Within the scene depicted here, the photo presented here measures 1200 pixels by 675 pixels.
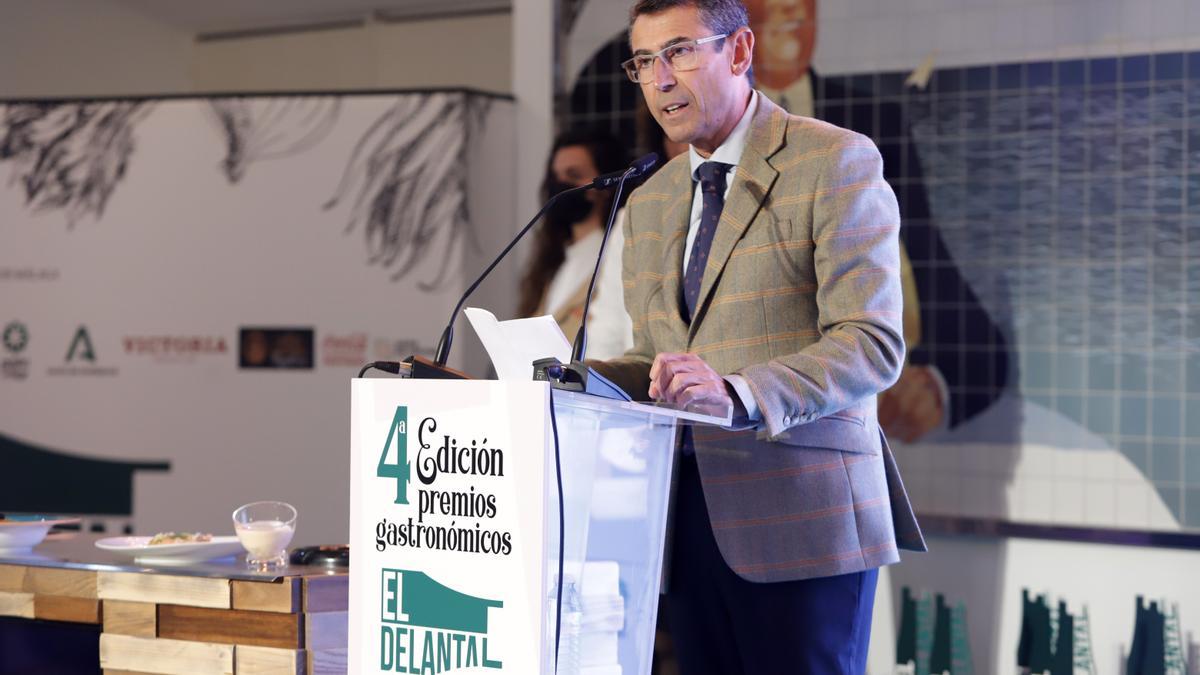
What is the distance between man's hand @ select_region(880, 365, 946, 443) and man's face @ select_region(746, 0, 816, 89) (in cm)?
98

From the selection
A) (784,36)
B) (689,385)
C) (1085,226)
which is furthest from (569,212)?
(689,385)

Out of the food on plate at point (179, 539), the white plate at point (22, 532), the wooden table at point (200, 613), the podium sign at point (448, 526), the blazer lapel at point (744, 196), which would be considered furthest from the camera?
the white plate at point (22, 532)

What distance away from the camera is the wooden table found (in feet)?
7.47

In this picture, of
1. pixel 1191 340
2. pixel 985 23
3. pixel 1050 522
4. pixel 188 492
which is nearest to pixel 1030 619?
pixel 1050 522

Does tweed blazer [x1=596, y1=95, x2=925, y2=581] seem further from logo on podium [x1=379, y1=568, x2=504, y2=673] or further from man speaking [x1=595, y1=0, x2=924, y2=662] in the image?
logo on podium [x1=379, y1=568, x2=504, y2=673]

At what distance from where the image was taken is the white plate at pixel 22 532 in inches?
106

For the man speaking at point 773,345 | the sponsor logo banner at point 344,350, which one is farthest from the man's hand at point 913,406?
the man speaking at point 773,345

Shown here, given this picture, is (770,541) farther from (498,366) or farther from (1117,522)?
(1117,522)

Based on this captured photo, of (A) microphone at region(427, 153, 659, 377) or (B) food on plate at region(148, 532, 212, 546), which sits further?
(B) food on plate at region(148, 532, 212, 546)

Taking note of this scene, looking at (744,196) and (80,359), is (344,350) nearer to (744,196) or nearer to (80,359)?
(80,359)

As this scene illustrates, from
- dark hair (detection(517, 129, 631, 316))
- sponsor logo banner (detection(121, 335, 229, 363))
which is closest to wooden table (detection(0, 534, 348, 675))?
dark hair (detection(517, 129, 631, 316))

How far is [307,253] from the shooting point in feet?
15.2

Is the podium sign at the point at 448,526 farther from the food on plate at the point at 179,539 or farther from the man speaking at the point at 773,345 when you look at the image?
the food on plate at the point at 179,539

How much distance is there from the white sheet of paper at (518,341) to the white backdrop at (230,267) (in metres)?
2.79
